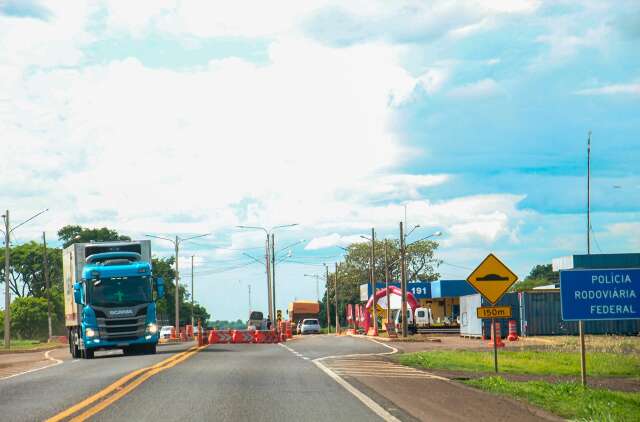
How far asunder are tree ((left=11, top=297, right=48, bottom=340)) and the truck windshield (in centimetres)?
7191

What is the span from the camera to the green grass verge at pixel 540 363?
2712 centimetres

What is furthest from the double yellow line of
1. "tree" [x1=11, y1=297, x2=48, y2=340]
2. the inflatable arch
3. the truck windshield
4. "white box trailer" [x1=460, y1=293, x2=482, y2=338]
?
"tree" [x1=11, y1=297, x2=48, y2=340]

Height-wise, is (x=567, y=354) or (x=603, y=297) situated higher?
(x=603, y=297)

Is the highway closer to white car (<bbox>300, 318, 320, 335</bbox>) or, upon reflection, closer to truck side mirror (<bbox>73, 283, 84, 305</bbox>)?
truck side mirror (<bbox>73, 283, 84, 305</bbox>)

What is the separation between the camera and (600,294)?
19.1 meters

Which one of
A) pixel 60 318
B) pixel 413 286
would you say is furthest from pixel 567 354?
pixel 60 318

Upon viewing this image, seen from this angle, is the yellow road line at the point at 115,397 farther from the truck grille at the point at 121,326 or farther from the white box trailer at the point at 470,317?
the white box trailer at the point at 470,317

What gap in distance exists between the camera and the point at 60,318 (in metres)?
113

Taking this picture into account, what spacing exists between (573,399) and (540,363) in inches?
567

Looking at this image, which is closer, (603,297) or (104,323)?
(603,297)

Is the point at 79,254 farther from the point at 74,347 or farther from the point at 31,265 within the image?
the point at 31,265

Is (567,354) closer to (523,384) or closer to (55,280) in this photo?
(523,384)

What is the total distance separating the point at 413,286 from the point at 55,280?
1993 inches

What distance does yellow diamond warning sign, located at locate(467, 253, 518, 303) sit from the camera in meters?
24.1
